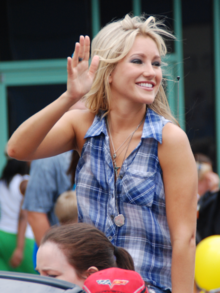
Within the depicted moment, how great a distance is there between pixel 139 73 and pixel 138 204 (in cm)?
58

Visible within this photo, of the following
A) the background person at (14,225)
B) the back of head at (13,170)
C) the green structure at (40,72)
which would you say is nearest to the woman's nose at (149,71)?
the background person at (14,225)

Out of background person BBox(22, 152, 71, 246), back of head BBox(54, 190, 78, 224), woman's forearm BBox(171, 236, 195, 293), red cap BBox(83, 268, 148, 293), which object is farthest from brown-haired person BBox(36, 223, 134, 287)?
background person BBox(22, 152, 71, 246)

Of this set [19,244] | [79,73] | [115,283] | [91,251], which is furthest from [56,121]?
[19,244]

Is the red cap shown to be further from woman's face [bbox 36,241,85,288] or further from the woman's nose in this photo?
the woman's nose

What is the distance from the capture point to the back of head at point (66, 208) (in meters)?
3.09

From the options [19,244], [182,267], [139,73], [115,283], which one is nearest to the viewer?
[115,283]

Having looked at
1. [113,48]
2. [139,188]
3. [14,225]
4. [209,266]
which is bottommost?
[14,225]

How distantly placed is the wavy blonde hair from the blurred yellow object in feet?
4.52

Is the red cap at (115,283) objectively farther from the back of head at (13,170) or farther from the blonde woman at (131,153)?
the back of head at (13,170)

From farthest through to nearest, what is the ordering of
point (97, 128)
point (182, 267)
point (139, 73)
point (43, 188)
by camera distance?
1. point (43, 188)
2. point (97, 128)
3. point (139, 73)
4. point (182, 267)

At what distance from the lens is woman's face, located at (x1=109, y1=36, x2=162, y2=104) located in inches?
76.1

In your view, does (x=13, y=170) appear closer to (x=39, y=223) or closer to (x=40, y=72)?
(x=39, y=223)

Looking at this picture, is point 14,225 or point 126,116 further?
point 14,225

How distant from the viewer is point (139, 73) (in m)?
1.93
